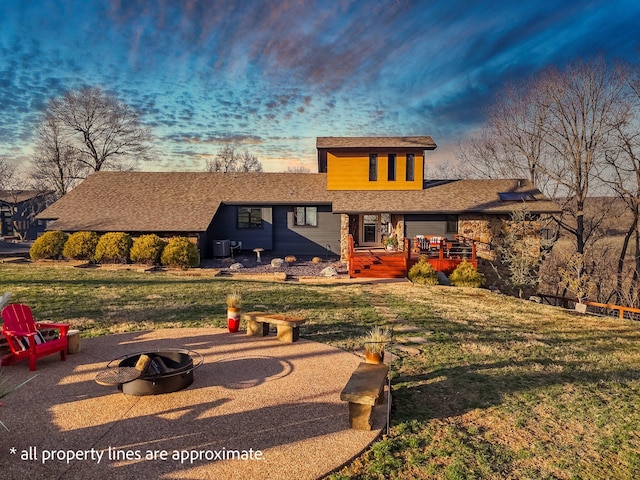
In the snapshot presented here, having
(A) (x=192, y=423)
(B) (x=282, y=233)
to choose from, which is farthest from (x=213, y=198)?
(A) (x=192, y=423)

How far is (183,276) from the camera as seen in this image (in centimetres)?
1705

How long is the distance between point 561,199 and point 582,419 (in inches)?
1130

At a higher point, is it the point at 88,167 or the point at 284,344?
the point at 88,167

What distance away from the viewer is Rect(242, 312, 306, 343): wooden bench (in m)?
8.18

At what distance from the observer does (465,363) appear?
727 cm

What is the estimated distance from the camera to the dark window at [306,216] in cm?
2292

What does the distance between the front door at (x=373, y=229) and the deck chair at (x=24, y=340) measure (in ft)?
56.9

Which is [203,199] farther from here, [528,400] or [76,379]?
[528,400]

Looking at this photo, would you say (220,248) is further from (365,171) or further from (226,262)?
(365,171)

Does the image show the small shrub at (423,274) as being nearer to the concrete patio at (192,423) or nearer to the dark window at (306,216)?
the dark window at (306,216)

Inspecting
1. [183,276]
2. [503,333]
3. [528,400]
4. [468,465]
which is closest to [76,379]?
[468,465]

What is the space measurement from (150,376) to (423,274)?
1281 centimetres

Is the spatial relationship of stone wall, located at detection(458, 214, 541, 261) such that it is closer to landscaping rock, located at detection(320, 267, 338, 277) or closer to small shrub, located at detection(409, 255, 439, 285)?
small shrub, located at detection(409, 255, 439, 285)

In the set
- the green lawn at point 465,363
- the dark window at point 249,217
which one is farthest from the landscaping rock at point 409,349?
the dark window at point 249,217
